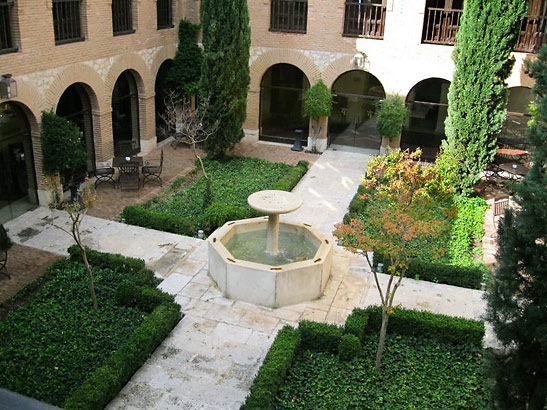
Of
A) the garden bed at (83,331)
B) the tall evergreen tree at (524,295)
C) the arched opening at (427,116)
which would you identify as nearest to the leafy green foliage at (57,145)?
the garden bed at (83,331)

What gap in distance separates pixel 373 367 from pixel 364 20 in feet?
47.6

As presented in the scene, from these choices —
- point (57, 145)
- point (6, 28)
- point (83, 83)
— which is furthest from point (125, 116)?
point (6, 28)

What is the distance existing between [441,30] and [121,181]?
12.1 meters

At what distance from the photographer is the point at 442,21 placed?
21562mm

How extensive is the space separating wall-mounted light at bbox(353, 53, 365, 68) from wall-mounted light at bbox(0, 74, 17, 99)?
11.8m

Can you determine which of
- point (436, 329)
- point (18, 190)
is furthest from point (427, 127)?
point (18, 190)

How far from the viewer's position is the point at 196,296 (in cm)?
1309

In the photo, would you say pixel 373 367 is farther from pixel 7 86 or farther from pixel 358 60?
pixel 358 60

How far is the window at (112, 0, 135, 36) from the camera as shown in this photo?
19.4 meters

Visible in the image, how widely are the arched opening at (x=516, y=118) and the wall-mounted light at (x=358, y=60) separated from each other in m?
5.41

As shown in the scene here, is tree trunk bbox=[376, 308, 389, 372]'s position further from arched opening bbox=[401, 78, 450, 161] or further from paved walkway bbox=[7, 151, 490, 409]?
arched opening bbox=[401, 78, 450, 161]

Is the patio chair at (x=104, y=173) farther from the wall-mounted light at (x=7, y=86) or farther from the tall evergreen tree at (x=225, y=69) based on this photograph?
the wall-mounted light at (x=7, y=86)

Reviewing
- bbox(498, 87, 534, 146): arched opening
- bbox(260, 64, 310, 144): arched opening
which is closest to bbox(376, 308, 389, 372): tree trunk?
bbox(498, 87, 534, 146): arched opening

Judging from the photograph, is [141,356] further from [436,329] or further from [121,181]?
[121,181]
